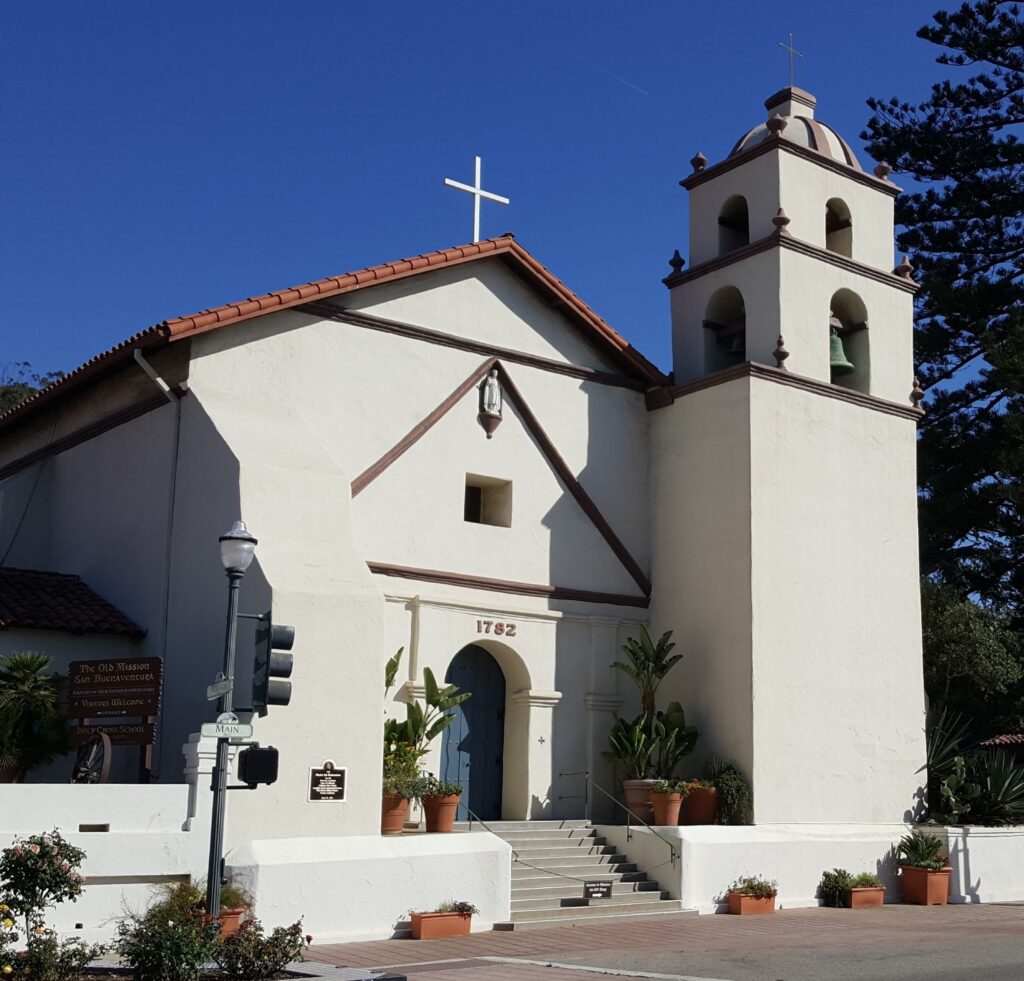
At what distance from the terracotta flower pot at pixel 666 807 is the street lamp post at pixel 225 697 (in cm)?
743

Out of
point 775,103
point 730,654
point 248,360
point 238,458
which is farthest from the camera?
point 775,103

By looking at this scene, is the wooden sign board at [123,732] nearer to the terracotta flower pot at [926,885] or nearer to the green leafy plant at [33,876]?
the green leafy plant at [33,876]

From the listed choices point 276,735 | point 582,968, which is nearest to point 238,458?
point 276,735

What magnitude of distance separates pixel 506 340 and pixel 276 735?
7.76 meters

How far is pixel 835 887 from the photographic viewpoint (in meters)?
18.3

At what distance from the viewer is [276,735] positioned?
47.2 ft

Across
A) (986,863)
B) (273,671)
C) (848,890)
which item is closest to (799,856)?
Answer: (848,890)

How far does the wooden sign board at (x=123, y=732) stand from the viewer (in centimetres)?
1428

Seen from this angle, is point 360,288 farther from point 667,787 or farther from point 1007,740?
point 1007,740

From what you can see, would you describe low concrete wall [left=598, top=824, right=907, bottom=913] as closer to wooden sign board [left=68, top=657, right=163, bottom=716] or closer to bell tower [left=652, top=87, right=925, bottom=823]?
bell tower [left=652, top=87, right=925, bottom=823]

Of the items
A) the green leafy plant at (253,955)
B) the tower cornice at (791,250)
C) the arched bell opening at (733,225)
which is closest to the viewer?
the green leafy plant at (253,955)

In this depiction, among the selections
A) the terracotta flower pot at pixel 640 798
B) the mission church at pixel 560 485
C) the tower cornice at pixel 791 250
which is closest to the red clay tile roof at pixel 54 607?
the mission church at pixel 560 485

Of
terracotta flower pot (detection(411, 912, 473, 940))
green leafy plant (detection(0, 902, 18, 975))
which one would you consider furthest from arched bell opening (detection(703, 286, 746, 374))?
green leafy plant (detection(0, 902, 18, 975))

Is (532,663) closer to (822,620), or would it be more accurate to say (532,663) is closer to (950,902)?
(822,620)
